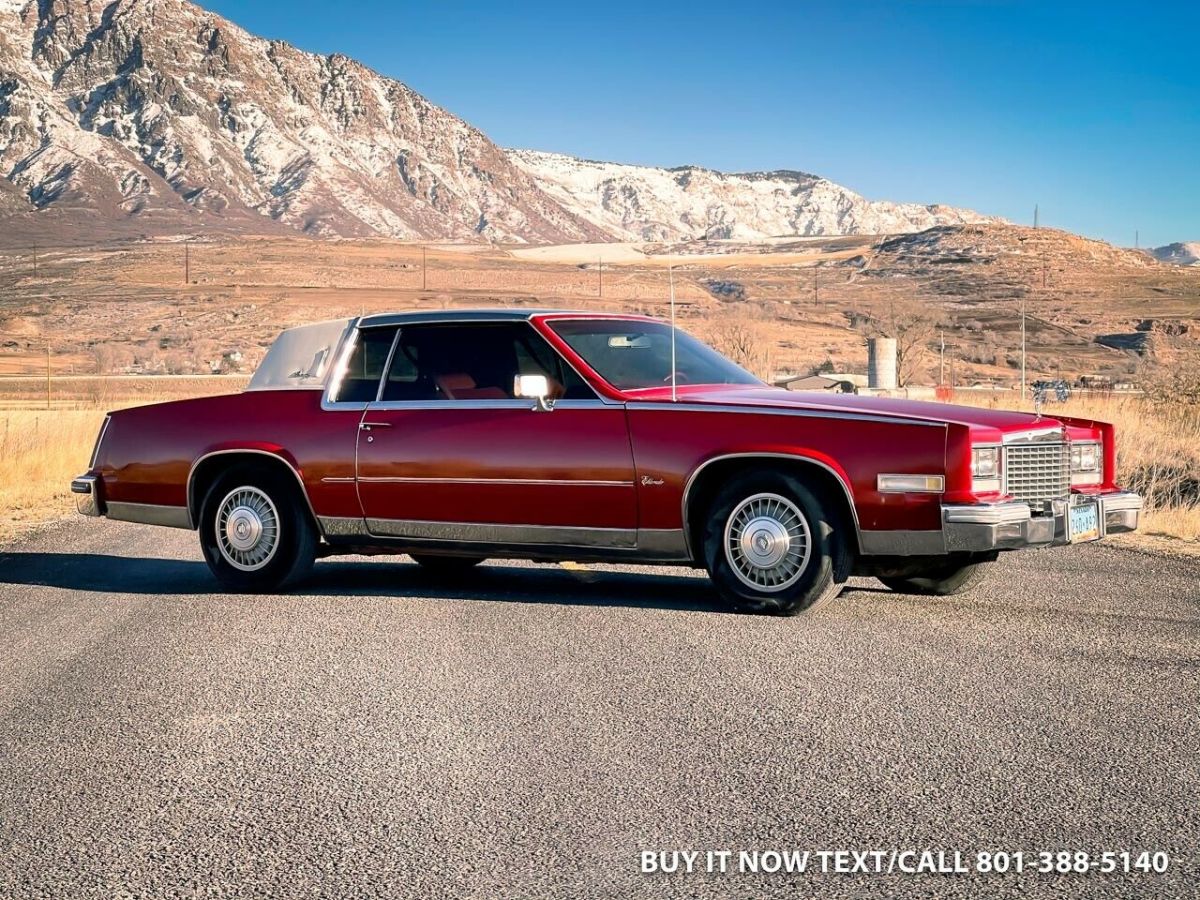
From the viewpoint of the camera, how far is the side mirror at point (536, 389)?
840 cm

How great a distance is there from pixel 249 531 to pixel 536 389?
2.34m

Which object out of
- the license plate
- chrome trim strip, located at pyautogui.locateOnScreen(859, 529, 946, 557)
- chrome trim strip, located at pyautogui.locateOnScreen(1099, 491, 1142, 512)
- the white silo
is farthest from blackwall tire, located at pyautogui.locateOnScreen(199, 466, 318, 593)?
the white silo

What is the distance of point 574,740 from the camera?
5.45m

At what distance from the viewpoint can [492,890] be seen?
3.88 m

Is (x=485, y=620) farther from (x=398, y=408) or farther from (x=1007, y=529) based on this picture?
(x=1007, y=529)

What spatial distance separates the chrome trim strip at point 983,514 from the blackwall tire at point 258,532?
4105 millimetres

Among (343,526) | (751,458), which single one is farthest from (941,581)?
(343,526)

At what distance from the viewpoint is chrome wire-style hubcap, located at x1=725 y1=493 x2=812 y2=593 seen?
801cm

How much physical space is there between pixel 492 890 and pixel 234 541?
600 cm

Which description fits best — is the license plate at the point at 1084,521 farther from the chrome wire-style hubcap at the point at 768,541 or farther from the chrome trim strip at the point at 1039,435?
the chrome wire-style hubcap at the point at 768,541

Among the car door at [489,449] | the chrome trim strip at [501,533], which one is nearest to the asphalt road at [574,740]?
the chrome trim strip at [501,533]

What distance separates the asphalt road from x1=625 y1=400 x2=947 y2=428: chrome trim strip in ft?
3.64

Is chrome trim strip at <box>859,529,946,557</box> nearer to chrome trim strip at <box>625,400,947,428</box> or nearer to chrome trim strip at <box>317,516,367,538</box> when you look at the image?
chrome trim strip at <box>625,400,947,428</box>

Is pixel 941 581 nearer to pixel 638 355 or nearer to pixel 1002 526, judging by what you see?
pixel 1002 526
